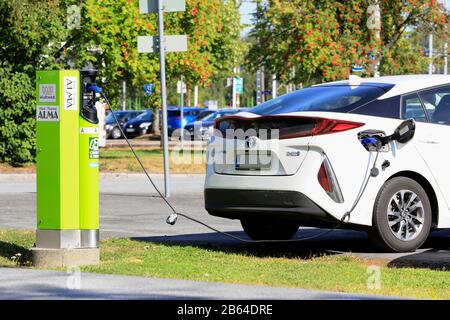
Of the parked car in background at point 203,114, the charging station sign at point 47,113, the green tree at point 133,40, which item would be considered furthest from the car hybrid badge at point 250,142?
the parked car in background at point 203,114

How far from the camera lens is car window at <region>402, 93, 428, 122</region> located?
1103 centimetres

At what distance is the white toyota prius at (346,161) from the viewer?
411 inches

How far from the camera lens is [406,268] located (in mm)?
9961

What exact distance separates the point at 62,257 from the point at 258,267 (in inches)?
68.3

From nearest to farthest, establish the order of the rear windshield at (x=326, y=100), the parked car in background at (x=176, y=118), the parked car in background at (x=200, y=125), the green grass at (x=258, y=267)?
the green grass at (x=258, y=267) → the rear windshield at (x=326, y=100) → the parked car in background at (x=200, y=125) → the parked car in background at (x=176, y=118)

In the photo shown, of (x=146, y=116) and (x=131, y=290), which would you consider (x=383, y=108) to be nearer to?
(x=131, y=290)

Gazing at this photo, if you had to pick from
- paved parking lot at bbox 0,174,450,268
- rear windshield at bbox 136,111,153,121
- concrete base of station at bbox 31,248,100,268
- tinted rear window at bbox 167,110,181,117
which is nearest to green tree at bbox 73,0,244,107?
paved parking lot at bbox 0,174,450,268

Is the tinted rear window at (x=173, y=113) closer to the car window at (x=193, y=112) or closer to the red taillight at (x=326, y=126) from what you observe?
the car window at (x=193, y=112)

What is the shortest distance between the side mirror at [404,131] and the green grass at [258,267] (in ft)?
4.02

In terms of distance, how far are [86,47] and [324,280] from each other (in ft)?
69.3
